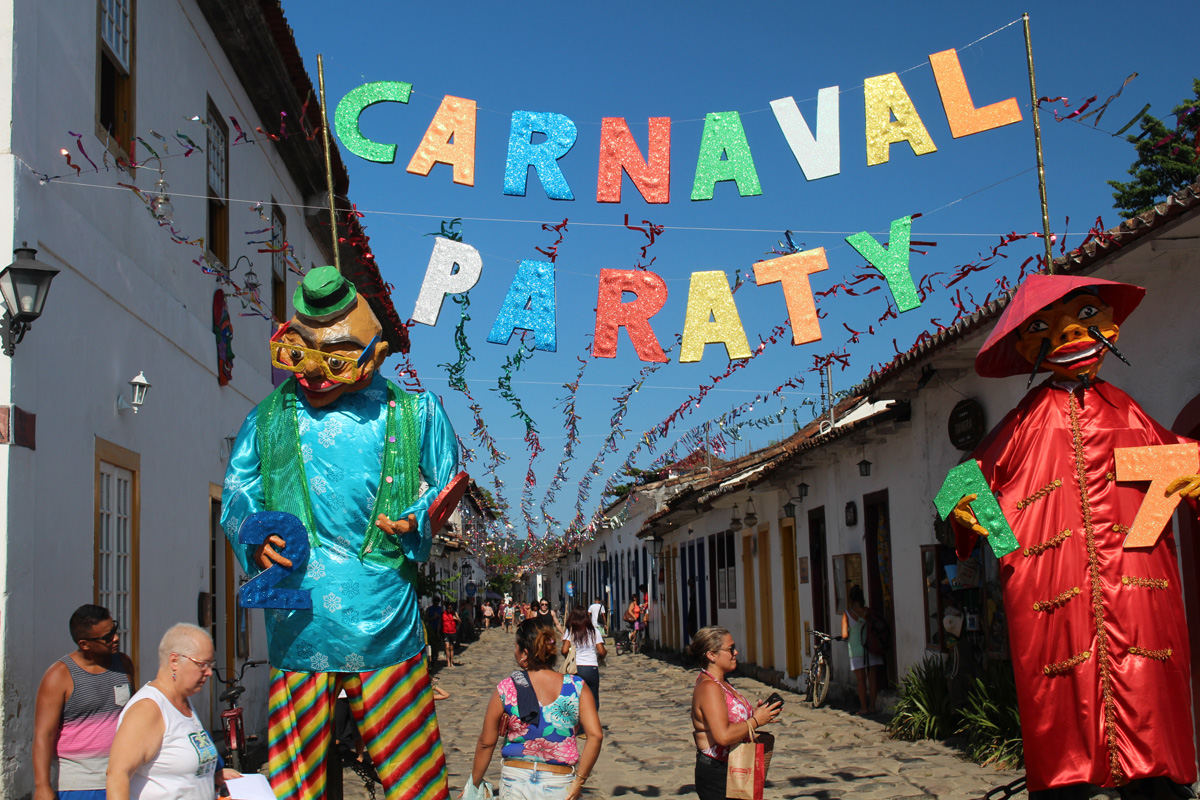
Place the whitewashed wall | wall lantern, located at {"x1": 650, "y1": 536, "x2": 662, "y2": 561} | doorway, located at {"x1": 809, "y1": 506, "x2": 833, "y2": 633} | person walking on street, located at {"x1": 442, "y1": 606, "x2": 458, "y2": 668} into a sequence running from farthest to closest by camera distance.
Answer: wall lantern, located at {"x1": 650, "y1": 536, "x2": 662, "y2": 561} → person walking on street, located at {"x1": 442, "y1": 606, "x2": 458, "y2": 668} → doorway, located at {"x1": 809, "y1": 506, "x2": 833, "y2": 633} → the whitewashed wall

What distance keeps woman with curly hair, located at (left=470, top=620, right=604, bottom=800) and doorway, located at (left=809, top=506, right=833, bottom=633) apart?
10.4 m

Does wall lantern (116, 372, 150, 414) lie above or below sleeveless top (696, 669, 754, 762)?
Result: above

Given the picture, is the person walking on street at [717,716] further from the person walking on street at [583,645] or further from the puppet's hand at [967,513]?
the person walking on street at [583,645]

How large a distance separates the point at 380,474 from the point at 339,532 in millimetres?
287

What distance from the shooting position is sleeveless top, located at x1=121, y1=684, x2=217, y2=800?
11.7ft

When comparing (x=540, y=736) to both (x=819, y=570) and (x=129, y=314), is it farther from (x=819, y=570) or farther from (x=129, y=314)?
(x=819, y=570)

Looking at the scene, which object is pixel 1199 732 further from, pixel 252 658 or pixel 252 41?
pixel 252 41

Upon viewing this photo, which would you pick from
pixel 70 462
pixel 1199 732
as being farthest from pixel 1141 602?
pixel 70 462

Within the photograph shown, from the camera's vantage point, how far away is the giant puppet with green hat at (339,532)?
4.36 m

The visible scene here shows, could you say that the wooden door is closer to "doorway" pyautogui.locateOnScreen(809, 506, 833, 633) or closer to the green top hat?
"doorway" pyautogui.locateOnScreen(809, 506, 833, 633)

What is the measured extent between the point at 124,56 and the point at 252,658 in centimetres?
648

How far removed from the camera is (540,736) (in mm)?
5004

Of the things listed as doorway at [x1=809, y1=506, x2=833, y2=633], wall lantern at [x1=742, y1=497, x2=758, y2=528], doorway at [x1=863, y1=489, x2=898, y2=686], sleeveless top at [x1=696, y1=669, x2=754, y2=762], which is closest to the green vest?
sleeveless top at [x1=696, y1=669, x2=754, y2=762]

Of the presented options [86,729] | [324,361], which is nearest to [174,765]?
[324,361]
